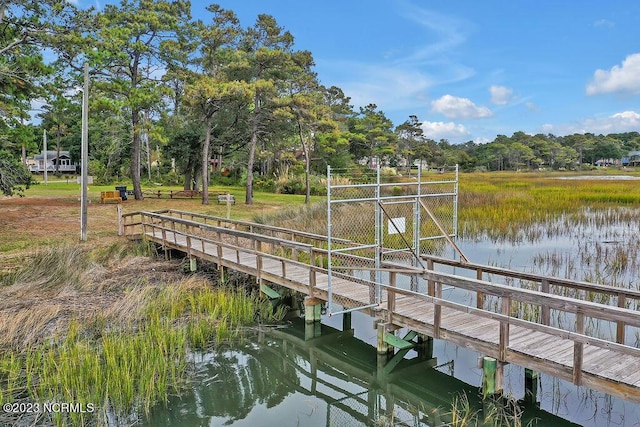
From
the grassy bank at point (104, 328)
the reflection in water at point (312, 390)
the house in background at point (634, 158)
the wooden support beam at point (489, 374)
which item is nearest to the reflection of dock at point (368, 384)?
the reflection in water at point (312, 390)

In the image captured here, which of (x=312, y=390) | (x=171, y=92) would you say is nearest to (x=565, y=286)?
(x=312, y=390)

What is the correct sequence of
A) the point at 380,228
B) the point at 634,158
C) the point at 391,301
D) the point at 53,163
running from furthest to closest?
1. the point at 634,158
2. the point at 53,163
3. the point at 380,228
4. the point at 391,301

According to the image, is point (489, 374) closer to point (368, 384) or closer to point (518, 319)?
point (518, 319)

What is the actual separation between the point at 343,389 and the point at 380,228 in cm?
284

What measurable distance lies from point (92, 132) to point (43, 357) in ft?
156

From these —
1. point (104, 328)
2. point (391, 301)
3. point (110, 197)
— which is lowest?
point (104, 328)

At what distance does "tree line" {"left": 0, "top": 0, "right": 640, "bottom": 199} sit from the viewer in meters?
15.7

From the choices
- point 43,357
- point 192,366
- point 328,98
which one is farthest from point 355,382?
point 328,98

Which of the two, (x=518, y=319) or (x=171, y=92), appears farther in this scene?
(x=171, y=92)

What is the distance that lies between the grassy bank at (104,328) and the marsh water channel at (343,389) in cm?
44

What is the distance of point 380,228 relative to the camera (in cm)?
869

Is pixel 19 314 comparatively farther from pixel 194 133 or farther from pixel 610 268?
pixel 194 133

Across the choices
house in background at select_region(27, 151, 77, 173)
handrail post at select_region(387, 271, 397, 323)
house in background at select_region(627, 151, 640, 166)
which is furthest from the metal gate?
house in background at select_region(627, 151, 640, 166)

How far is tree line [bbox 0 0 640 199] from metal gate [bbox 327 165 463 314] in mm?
2977
